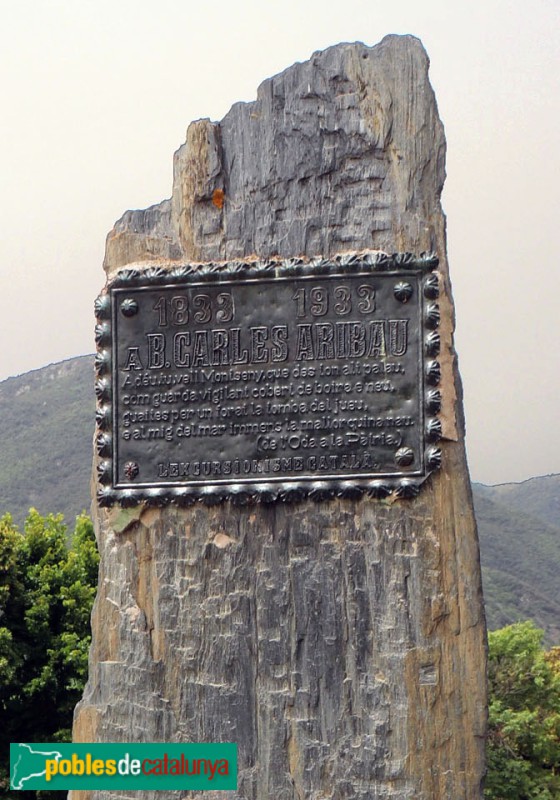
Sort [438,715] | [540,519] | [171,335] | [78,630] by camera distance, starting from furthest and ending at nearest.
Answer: [540,519]
[78,630]
[171,335]
[438,715]

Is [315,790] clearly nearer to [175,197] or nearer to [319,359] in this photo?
[319,359]

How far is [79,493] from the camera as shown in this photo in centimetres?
3353

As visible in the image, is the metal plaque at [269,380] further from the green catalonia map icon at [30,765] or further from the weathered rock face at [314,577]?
the green catalonia map icon at [30,765]

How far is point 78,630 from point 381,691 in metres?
6.98

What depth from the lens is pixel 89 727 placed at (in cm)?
671

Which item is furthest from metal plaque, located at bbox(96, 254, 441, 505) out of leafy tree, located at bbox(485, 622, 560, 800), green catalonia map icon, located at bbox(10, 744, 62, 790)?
leafy tree, located at bbox(485, 622, 560, 800)

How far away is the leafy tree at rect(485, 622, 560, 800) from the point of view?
13.9 meters

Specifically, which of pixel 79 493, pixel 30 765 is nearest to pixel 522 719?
pixel 30 765

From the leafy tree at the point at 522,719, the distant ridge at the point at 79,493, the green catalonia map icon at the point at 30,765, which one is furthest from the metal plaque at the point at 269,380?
the distant ridge at the point at 79,493

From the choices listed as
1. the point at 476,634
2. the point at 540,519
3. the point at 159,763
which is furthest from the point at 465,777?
the point at 540,519

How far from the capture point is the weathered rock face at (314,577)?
6.34 metres

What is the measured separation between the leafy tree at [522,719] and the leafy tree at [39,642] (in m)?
5.07

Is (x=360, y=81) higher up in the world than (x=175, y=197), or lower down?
higher up

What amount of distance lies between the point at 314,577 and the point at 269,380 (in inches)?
44.1
